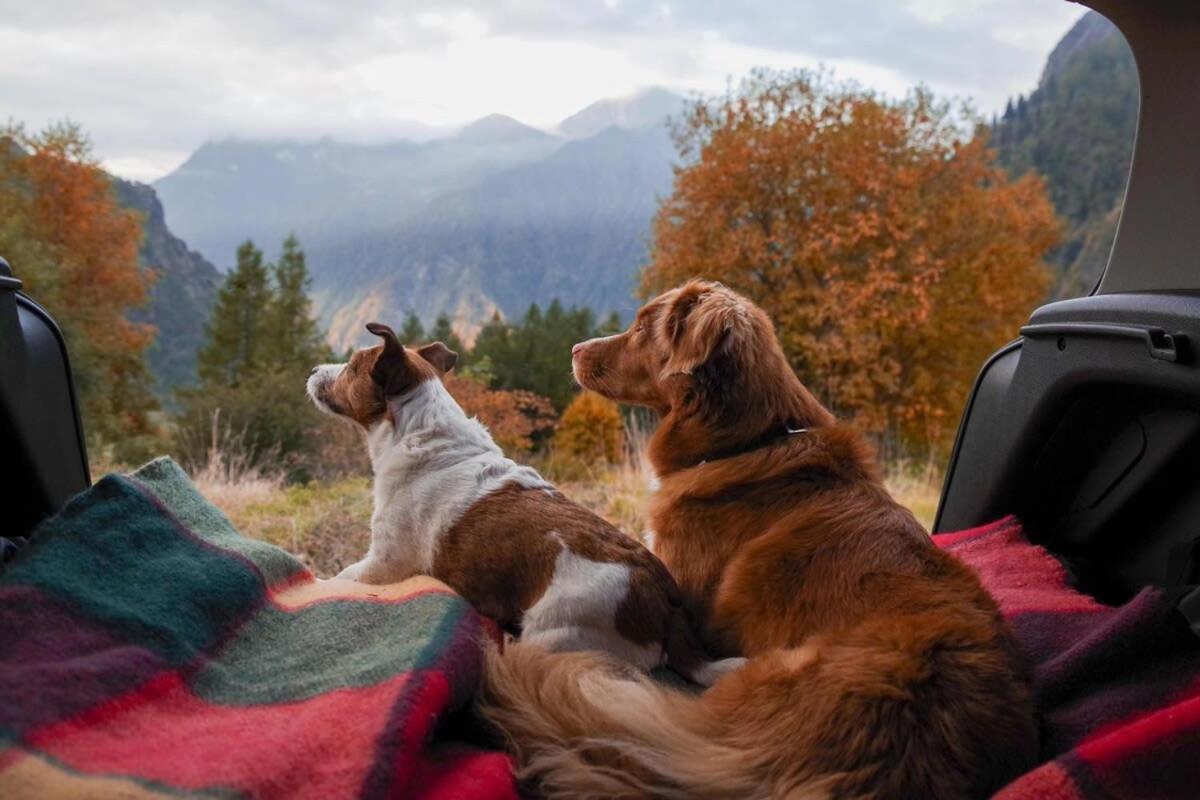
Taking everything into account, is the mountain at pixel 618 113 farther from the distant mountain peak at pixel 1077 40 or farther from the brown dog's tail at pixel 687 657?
the brown dog's tail at pixel 687 657

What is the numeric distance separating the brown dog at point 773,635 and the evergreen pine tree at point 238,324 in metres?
3.15

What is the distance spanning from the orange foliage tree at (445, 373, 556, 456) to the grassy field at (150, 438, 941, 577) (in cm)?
18

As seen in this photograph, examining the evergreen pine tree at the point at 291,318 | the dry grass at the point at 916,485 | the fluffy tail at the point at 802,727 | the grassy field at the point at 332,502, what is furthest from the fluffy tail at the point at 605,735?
the evergreen pine tree at the point at 291,318

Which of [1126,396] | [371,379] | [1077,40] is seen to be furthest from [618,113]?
[1126,396]

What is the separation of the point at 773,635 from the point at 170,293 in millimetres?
4084

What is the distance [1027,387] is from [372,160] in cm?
274

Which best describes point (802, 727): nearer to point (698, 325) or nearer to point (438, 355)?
point (698, 325)

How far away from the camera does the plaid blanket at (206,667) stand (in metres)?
1.00

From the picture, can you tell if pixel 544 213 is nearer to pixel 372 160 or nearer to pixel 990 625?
pixel 372 160

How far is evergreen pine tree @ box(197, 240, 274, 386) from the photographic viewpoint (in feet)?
14.8

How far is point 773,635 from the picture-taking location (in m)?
1.47

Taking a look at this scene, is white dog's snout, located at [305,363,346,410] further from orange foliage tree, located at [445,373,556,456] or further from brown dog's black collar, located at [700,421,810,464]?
orange foliage tree, located at [445,373,556,456]

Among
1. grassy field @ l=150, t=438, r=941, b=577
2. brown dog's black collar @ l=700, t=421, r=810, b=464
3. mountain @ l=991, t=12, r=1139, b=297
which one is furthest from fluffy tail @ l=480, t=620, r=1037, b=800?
mountain @ l=991, t=12, r=1139, b=297

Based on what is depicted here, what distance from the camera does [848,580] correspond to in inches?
56.7
